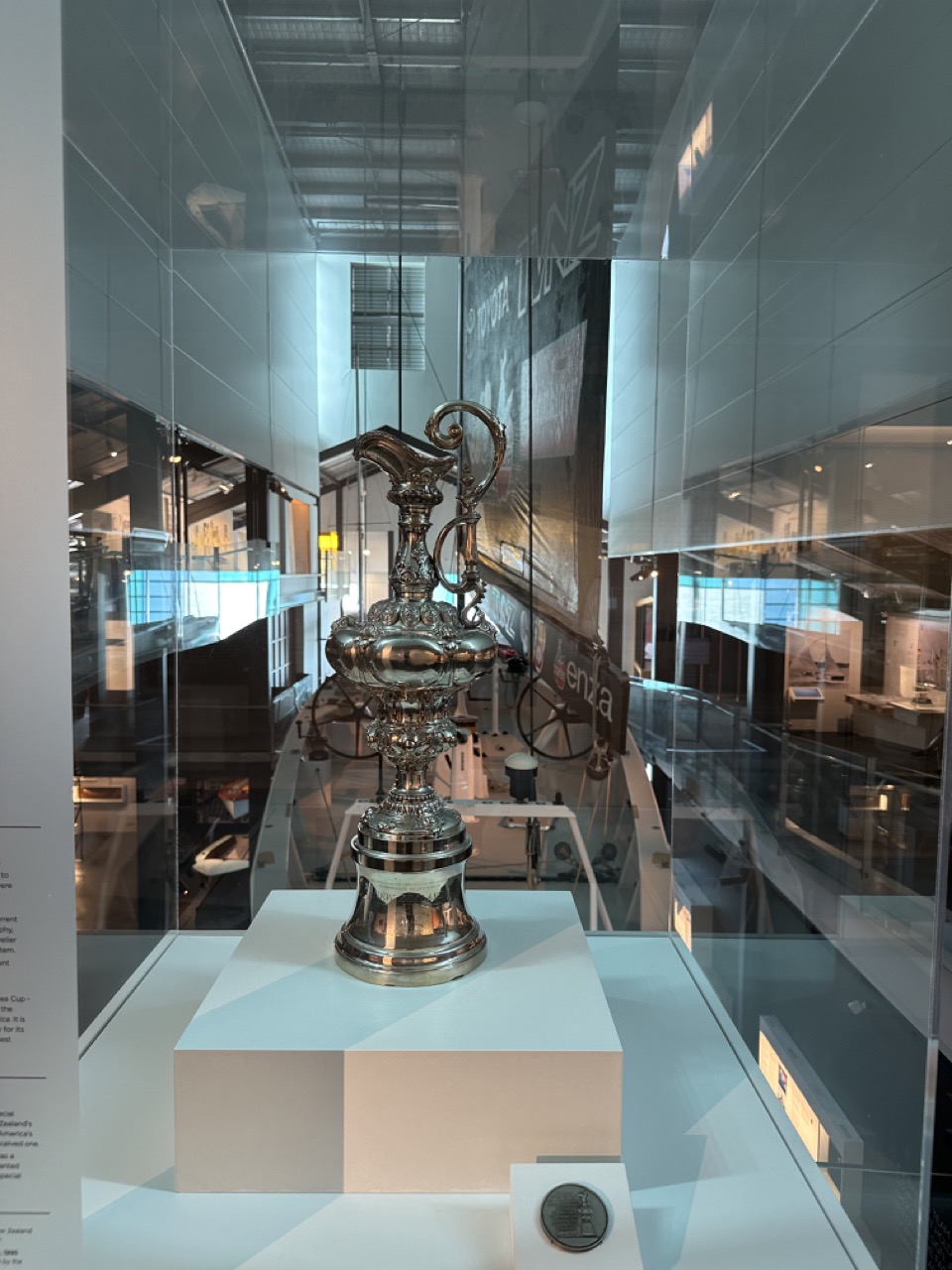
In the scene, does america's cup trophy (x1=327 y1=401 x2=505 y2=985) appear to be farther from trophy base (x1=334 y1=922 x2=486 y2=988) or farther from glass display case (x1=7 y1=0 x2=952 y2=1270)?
glass display case (x1=7 y1=0 x2=952 y2=1270)

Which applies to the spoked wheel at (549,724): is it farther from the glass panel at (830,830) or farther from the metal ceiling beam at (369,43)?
the metal ceiling beam at (369,43)

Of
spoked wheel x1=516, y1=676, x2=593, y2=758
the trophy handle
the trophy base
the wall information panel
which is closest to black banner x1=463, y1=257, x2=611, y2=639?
spoked wheel x1=516, y1=676, x2=593, y2=758

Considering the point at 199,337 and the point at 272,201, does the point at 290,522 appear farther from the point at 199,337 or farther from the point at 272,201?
the point at 272,201

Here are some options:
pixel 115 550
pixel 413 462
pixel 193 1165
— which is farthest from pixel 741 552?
pixel 193 1165

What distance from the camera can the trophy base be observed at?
155 cm

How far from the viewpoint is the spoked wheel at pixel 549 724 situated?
8.18 ft

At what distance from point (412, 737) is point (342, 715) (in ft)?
3.10

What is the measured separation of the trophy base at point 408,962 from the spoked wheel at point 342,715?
3.18 ft

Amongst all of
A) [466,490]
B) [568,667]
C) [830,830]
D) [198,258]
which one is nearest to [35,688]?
[466,490]

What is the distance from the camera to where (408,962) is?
5.09 ft

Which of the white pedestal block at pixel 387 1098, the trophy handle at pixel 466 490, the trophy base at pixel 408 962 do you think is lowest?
the white pedestal block at pixel 387 1098

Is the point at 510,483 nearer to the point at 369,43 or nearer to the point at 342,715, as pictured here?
the point at 342,715

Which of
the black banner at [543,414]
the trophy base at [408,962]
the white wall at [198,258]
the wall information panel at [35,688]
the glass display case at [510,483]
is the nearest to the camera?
the wall information panel at [35,688]

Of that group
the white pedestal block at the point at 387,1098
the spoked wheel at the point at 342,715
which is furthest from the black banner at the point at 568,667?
the white pedestal block at the point at 387,1098
